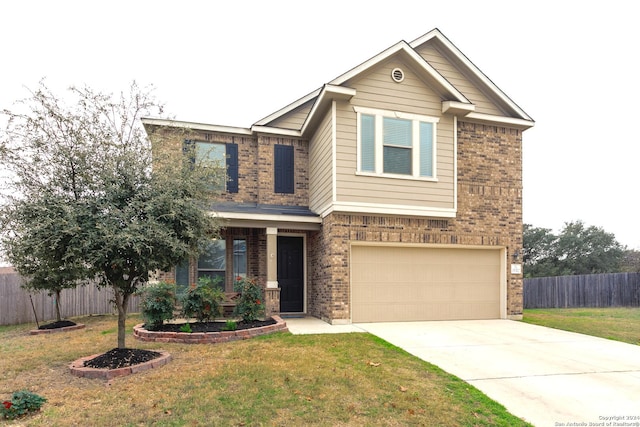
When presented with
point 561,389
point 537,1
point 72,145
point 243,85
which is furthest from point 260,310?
point 243,85

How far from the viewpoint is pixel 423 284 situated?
1082 cm

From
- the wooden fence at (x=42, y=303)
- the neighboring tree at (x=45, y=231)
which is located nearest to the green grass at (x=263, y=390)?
the neighboring tree at (x=45, y=231)

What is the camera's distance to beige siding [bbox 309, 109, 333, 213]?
10195 mm

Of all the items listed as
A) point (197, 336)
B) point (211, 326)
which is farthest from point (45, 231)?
point (211, 326)

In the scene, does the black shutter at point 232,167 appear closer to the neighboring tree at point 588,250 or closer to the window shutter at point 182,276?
the window shutter at point 182,276

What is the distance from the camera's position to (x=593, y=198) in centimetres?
4594

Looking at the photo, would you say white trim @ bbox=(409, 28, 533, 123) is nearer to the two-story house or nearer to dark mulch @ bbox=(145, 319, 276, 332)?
the two-story house

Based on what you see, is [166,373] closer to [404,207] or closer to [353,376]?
[353,376]

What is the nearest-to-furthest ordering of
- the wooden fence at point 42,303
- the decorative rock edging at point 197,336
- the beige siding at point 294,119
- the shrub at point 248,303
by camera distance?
the decorative rock edging at point 197,336 < the shrub at point 248,303 < the wooden fence at point 42,303 < the beige siding at point 294,119

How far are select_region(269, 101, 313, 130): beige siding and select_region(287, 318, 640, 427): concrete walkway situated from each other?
6114mm

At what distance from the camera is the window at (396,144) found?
33.4 feet

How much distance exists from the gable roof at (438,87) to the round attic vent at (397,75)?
15.0 inches

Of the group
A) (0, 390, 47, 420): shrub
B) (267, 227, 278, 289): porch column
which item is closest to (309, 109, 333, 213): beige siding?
(267, 227, 278, 289): porch column

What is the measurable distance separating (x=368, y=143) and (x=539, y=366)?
241 inches
